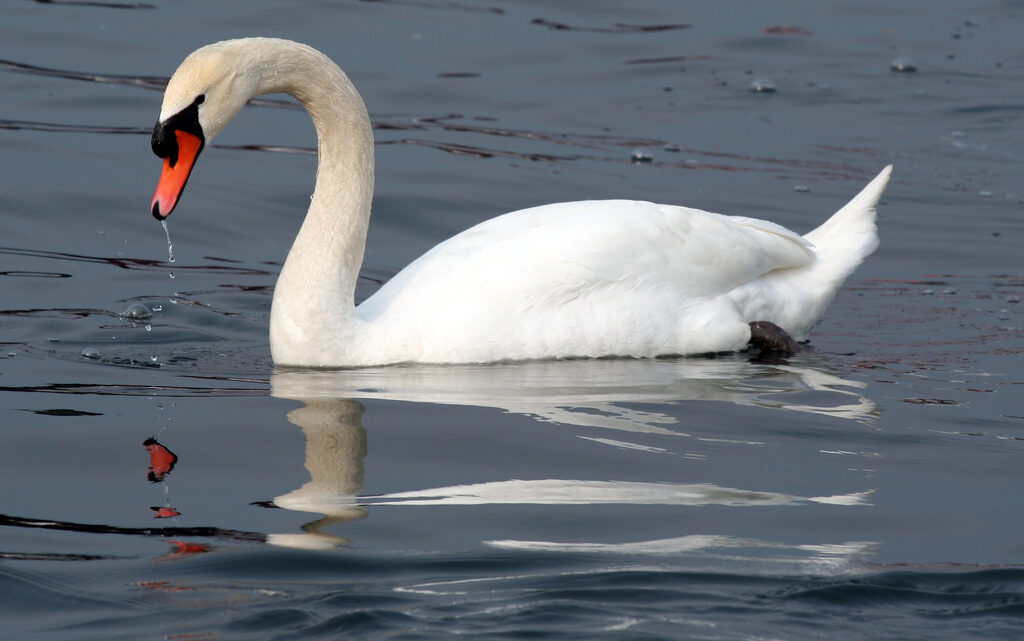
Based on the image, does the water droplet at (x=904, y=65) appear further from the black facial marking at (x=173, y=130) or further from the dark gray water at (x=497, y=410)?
the black facial marking at (x=173, y=130)

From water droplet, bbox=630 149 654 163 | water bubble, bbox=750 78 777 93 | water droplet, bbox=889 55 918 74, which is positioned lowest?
water droplet, bbox=630 149 654 163

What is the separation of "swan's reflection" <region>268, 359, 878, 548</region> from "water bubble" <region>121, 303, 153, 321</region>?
4.46 feet

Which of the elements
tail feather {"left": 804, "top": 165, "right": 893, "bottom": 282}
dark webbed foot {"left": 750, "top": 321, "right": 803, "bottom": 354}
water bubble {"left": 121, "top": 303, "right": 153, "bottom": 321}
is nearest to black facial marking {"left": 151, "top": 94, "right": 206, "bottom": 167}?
water bubble {"left": 121, "top": 303, "right": 153, "bottom": 321}

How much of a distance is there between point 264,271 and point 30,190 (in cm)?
206

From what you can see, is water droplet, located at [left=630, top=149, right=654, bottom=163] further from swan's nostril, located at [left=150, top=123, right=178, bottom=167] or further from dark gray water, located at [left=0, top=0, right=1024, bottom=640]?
swan's nostril, located at [left=150, top=123, right=178, bottom=167]

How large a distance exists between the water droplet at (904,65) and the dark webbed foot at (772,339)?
8.31 m

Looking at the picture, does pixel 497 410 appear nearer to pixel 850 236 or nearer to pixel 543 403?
pixel 543 403

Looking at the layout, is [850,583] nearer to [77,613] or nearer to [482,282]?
[77,613]

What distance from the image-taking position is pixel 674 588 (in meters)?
4.36

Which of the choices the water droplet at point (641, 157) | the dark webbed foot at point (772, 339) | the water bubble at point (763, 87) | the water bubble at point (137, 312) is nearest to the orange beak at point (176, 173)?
the water bubble at point (137, 312)

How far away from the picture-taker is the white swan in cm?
697

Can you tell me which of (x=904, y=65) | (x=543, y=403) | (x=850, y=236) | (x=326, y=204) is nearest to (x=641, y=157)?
(x=850, y=236)

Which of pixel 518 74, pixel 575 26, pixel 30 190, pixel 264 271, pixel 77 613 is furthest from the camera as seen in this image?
pixel 575 26

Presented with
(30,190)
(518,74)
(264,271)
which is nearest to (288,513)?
(264,271)
